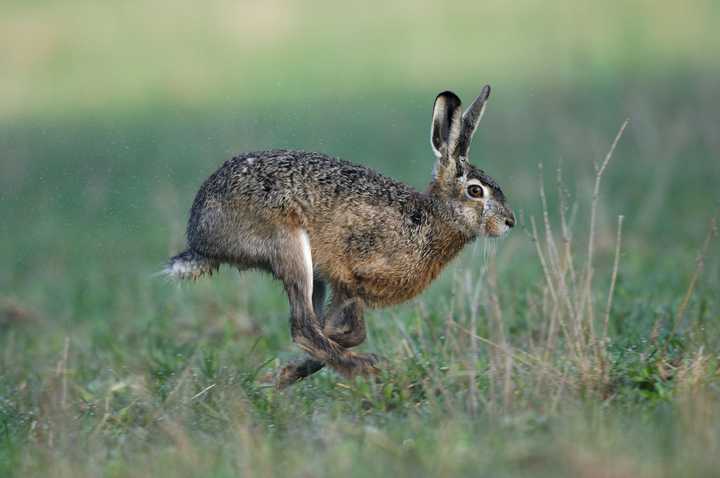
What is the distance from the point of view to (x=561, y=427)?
4805mm

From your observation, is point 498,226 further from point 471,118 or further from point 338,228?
point 338,228

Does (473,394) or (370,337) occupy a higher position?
(473,394)

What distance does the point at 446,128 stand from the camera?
693cm

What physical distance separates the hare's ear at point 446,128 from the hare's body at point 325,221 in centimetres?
30

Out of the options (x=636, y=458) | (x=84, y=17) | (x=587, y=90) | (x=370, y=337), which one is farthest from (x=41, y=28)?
(x=636, y=458)

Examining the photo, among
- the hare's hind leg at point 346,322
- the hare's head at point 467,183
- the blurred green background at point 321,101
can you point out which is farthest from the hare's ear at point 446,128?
the blurred green background at point 321,101

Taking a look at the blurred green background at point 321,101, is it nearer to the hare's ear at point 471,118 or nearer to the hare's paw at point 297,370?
the hare's paw at point 297,370

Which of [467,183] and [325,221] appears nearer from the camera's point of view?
[325,221]

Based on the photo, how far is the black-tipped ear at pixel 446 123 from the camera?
675 cm

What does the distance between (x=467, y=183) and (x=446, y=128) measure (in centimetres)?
35

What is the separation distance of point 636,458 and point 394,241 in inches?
108

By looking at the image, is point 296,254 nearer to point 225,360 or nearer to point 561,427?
point 225,360

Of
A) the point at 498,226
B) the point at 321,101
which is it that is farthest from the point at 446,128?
the point at 321,101

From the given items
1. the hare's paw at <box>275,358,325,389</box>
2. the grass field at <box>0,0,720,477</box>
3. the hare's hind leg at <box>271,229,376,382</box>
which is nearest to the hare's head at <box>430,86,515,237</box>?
the grass field at <box>0,0,720,477</box>
